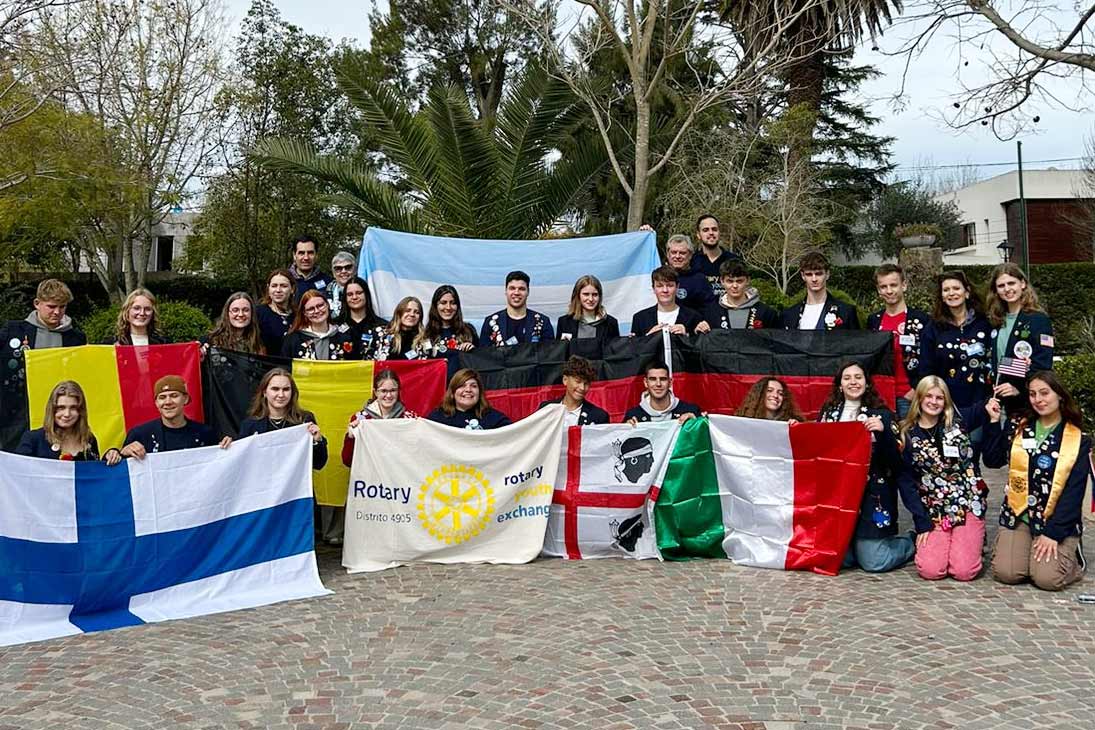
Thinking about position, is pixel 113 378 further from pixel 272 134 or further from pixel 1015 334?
pixel 272 134

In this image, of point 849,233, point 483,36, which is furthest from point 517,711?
point 849,233

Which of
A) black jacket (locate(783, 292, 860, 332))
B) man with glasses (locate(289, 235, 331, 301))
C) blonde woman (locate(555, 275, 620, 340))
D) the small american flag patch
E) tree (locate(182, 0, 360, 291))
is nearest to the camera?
the small american flag patch

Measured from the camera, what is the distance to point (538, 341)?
8.22 metres

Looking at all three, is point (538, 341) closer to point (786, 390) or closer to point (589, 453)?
point (589, 453)

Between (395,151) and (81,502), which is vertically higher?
(395,151)

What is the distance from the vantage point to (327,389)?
789 centimetres

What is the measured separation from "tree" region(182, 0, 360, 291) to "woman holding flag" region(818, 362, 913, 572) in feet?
65.8

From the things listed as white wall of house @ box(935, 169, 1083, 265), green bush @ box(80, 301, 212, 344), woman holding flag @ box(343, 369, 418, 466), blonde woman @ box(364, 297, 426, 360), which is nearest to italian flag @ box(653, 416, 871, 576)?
woman holding flag @ box(343, 369, 418, 466)

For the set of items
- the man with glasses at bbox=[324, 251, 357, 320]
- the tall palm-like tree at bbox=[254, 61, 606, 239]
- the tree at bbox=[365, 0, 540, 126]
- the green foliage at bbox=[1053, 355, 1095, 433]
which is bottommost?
the green foliage at bbox=[1053, 355, 1095, 433]

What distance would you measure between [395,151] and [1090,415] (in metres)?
10.9

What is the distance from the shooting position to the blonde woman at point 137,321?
7.50 meters

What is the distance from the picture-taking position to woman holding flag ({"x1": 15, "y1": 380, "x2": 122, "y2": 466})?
6.15 meters

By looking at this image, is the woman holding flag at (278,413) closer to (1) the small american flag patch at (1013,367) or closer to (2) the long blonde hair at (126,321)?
(2) the long blonde hair at (126,321)

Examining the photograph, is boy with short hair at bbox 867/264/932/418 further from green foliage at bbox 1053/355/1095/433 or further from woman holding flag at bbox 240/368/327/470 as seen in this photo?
woman holding flag at bbox 240/368/327/470
